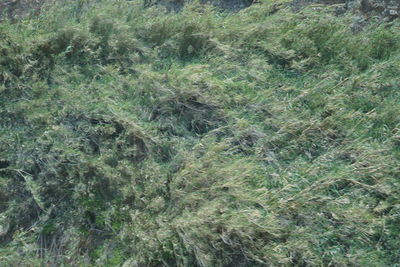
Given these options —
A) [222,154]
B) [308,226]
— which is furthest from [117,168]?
[308,226]

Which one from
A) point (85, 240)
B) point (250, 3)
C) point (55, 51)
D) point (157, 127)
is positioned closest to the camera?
point (85, 240)

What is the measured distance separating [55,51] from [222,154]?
2.21m

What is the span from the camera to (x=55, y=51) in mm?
5184

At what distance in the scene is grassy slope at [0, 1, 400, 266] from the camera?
13.2 ft

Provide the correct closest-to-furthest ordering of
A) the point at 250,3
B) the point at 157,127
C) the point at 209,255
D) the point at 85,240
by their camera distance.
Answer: the point at 209,255
the point at 85,240
the point at 157,127
the point at 250,3

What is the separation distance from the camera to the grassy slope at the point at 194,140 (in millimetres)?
4016

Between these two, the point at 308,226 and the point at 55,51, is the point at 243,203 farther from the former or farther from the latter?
the point at 55,51

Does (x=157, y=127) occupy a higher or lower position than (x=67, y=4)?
lower

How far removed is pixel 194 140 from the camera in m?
4.75

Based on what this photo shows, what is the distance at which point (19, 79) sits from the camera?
482cm

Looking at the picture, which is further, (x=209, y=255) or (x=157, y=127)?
(x=157, y=127)

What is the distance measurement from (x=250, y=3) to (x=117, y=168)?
10.1ft

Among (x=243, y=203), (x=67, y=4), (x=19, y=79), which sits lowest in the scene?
(x=243, y=203)

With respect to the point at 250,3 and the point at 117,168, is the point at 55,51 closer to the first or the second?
the point at 117,168
